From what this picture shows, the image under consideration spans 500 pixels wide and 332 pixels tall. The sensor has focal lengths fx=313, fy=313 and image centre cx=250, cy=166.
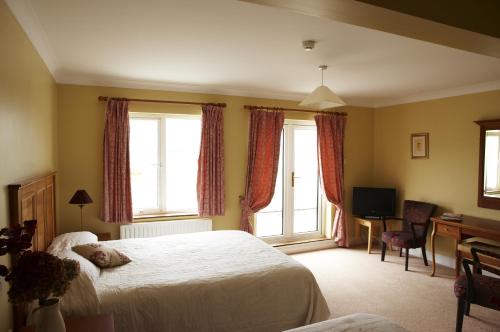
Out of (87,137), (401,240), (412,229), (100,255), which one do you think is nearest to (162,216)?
(87,137)

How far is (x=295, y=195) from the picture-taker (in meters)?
5.22

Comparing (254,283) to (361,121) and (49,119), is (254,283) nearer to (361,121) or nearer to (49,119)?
(49,119)

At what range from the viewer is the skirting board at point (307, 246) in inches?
197

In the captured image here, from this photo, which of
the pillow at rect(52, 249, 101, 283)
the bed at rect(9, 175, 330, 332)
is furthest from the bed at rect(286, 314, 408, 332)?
the pillow at rect(52, 249, 101, 283)

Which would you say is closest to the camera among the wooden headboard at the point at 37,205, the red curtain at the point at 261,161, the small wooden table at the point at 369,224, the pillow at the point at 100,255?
the wooden headboard at the point at 37,205

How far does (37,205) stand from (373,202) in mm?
4573

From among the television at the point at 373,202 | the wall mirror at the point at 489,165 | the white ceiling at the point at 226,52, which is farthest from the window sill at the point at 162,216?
the wall mirror at the point at 489,165

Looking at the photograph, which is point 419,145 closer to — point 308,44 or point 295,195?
point 295,195

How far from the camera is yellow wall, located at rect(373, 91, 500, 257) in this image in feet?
13.6

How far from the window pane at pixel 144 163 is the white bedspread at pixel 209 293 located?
1416 mm

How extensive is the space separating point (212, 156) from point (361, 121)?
284 cm

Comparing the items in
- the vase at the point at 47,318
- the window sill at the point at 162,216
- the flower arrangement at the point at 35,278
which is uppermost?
the flower arrangement at the point at 35,278

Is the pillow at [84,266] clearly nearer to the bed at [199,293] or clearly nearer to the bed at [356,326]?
the bed at [199,293]

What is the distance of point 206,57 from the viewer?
3018mm
